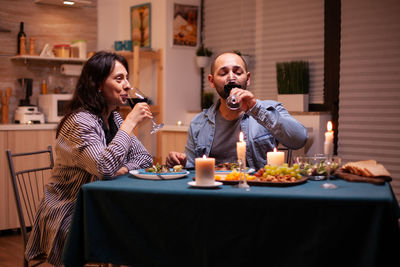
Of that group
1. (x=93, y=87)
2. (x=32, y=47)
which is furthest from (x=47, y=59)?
(x=93, y=87)

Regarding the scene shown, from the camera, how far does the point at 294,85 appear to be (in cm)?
445

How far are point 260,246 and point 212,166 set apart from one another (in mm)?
337

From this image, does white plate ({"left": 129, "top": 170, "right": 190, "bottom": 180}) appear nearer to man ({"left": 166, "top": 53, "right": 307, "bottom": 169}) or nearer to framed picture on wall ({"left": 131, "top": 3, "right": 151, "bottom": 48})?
man ({"left": 166, "top": 53, "right": 307, "bottom": 169})

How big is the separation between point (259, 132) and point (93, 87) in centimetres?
89

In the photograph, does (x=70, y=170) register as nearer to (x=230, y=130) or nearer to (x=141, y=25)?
(x=230, y=130)

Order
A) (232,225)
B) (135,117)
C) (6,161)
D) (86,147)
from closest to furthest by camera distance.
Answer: (232,225)
(86,147)
(135,117)
(6,161)

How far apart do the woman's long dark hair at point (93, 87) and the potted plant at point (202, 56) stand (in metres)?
2.76

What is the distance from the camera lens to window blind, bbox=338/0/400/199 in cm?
402

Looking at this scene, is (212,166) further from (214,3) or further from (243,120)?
(214,3)

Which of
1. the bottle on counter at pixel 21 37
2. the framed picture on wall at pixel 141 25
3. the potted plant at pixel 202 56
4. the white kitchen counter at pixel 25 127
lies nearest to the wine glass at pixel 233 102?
the white kitchen counter at pixel 25 127

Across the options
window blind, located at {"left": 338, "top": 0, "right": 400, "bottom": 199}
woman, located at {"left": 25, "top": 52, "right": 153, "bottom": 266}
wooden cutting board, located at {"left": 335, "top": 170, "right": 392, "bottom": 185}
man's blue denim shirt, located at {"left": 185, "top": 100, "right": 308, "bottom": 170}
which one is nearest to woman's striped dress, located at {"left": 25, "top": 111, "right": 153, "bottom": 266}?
woman, located at {"left": 25, "top": 52, "right": 153, "bottom": 266}

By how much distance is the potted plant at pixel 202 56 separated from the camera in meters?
5.27

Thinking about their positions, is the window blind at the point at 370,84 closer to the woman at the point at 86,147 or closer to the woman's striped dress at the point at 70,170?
the woman at the point at 86,147

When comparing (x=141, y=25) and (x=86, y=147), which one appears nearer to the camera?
(x=86, y=147)
